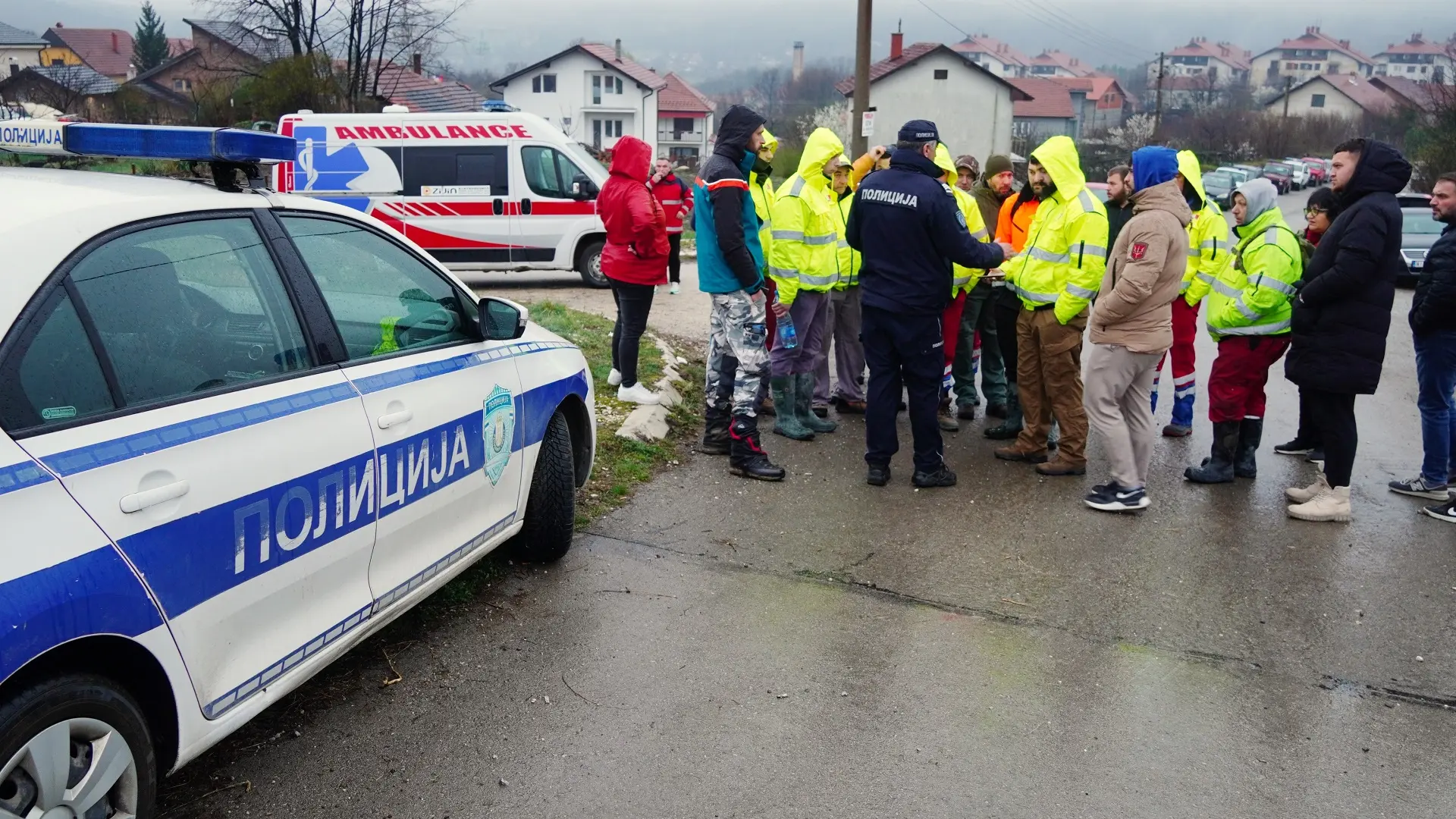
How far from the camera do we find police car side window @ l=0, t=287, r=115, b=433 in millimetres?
2467

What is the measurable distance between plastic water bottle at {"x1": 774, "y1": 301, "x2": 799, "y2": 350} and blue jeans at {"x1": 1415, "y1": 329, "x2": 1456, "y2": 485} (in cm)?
350

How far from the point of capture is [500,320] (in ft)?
14.0

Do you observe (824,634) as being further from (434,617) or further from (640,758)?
(434,617)

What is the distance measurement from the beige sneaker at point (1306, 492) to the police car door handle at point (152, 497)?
563cm

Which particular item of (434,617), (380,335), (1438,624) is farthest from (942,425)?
(380,335)

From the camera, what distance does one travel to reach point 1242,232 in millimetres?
6527

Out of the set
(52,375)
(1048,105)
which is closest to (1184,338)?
(52,375)

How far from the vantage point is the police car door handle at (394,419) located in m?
3.50

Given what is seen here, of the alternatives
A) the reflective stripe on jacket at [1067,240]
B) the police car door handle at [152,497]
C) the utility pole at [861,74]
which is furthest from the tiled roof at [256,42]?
the police car door handle at [152,497]

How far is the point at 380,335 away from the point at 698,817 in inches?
73.8

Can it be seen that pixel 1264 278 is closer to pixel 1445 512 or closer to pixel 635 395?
pixel 1445 512

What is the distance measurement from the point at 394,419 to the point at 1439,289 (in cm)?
558

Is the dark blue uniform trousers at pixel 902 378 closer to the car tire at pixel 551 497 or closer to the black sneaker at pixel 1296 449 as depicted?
the car tire at pixel 551 497

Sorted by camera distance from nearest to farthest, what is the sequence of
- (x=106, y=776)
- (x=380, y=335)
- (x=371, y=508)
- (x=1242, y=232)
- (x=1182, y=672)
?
(x=106, y=776)
(x=371, y=508)
(x=380, y=335)
(x=1182, y=672)
(x=1242, y=232)
